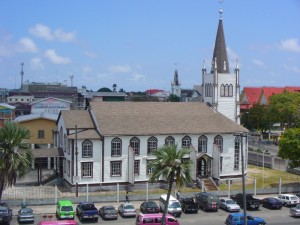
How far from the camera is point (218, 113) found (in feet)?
212

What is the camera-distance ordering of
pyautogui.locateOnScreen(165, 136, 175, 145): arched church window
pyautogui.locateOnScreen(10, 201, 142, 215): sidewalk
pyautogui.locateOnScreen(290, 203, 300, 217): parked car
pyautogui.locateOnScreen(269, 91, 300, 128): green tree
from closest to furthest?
pyautogui.locateOnScreen(290, 203, 300, 217): parked car, pyautogui.locateOnScreen(10, 201, 142, 215): sidewalk, pyautogui.locateOnScreen(165, 136, 175, 145): arched church window, pyautogui.locateOnScreen(269, 91, 300, 128): green tree

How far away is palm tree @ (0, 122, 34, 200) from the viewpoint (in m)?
40.6

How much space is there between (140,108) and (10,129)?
74.2 ft

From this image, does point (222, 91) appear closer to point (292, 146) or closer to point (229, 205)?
point (292, 146)

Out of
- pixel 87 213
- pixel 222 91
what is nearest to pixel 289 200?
pixel 87 213

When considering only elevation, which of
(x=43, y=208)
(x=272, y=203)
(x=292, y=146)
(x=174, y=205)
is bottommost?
(x=43, y=208)

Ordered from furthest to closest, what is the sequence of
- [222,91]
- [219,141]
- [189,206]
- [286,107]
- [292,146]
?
1. [286,107]
2. [222,91]
3. [219,141]
4. [292,146]
5. [189,206]

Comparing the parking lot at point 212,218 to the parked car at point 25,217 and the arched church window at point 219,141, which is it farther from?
the arched church window at point 219,141

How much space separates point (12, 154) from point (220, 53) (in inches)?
1477

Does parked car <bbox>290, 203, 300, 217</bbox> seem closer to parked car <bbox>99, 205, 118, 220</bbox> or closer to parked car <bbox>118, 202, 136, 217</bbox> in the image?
parked car <bbox>118, 202, 136, 217</bbox>

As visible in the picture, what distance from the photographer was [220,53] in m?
68.9

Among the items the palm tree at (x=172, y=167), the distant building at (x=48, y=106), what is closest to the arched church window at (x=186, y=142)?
the palm tree at (x=172, y=167)

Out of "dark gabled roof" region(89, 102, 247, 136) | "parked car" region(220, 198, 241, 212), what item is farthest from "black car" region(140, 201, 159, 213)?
"dark gabled roof" region(89, 102, 247, 136)

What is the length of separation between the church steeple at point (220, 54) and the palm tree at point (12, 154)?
34100 mm
